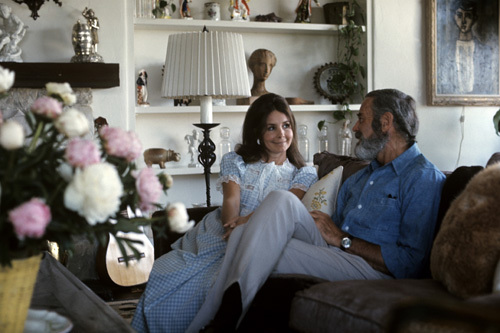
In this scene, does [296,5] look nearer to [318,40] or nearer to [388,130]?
[318,40]

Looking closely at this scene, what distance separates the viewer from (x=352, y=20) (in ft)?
14.9

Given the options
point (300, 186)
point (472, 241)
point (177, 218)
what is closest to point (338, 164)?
point (300, 186)

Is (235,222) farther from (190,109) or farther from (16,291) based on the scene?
(190,109)

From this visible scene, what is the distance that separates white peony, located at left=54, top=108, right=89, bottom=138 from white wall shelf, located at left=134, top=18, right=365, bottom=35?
3.08 meters

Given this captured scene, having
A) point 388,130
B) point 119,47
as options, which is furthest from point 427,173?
point 119,47

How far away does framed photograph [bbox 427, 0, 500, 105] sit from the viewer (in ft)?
15.0

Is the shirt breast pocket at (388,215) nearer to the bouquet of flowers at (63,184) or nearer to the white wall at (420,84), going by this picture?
the bouquet of flowers at (63,184)

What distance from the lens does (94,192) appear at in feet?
3.33

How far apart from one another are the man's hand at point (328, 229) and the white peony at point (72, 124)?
4.64ft

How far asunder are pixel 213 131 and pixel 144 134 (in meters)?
0.48

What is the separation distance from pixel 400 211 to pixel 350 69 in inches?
93.4

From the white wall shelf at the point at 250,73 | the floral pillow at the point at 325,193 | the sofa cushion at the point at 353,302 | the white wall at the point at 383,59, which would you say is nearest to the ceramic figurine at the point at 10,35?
the white wall at the point at 383,59

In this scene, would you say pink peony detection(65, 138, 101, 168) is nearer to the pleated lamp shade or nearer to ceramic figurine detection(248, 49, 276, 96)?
the pleated lamp shade

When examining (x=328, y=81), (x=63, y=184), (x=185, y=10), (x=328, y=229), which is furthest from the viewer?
(x=328, y=81)
